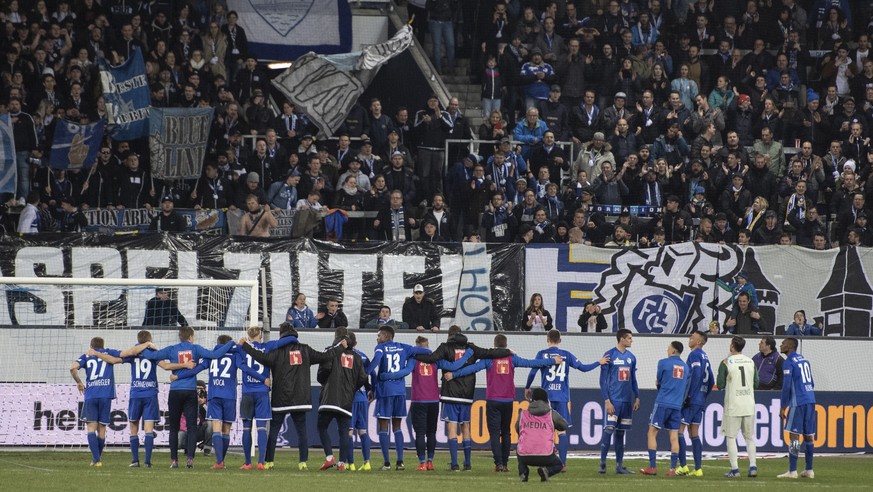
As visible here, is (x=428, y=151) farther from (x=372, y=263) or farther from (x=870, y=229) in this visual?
(x=870, y=229)

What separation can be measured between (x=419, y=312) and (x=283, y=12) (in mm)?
9949

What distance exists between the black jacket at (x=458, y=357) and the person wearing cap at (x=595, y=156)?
875 centimetres

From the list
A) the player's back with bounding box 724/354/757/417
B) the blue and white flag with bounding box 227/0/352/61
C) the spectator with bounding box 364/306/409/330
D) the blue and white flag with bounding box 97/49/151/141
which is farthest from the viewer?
the blue and white flag with bounding box 227/0/352/61

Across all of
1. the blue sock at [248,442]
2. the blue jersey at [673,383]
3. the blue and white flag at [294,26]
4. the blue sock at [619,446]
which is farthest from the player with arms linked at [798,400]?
the blue and white flag at [294,26]

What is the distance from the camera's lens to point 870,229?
86.0 feet

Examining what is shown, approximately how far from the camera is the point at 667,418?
62.3 feet

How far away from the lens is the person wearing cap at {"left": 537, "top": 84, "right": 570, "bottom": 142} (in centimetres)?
2827

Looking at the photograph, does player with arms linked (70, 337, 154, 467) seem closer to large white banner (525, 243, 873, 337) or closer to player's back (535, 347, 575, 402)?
player's back (535, 347, 575, 402)

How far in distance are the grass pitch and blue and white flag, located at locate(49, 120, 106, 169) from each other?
6.25 metres

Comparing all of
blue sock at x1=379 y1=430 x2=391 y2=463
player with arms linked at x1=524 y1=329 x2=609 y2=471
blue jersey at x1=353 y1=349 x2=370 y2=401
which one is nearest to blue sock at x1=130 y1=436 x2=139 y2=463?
blue jersey at x1=353 y1=349 x2=370 y2=401

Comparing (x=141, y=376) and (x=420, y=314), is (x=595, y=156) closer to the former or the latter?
(x=420, y=314)

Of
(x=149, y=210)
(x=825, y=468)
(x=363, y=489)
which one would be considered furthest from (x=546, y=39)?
(x=363, y=489)

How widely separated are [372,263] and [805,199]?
348 inches

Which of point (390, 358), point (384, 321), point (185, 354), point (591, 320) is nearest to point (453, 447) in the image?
point (390, 358)
